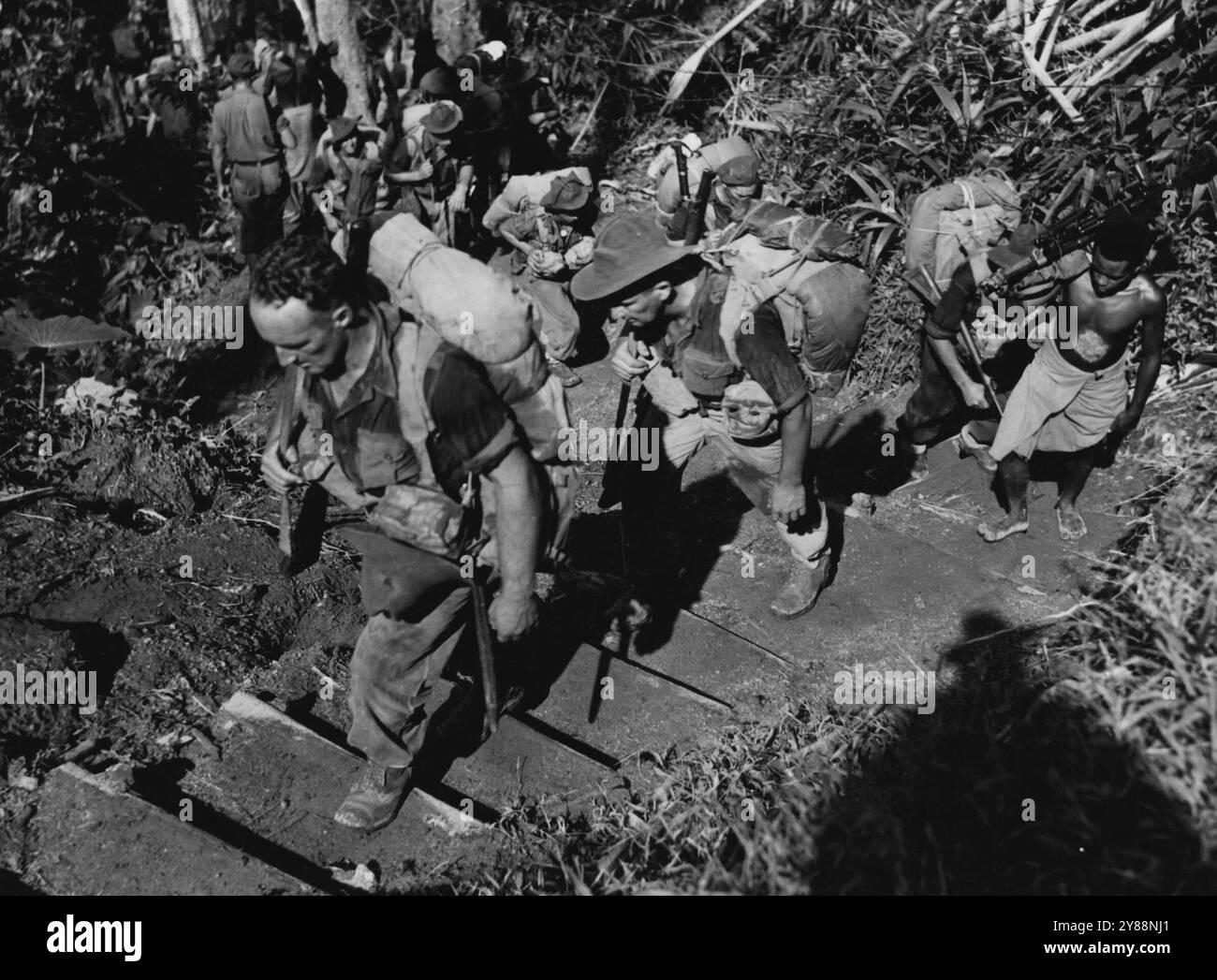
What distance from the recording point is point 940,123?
764cm

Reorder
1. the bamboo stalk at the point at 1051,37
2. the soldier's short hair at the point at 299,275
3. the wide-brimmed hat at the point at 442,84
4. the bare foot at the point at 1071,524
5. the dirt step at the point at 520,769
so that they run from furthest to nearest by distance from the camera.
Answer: the wide-brimmed hat at the point at 442,84
the bamboo stalk at the point at 1051,37
the bare foot at the point at 1071,524
the dirt step at the point at 520,769
the soldier's short hair at the point at 299,275

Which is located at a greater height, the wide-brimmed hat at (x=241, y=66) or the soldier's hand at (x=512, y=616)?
the soldier's hand at (x=512, y=616)

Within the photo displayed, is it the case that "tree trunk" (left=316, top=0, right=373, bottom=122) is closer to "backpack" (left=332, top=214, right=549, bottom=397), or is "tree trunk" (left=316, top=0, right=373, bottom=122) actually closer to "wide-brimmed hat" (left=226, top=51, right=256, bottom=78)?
"wide-brimmed hat" (left=226, top=51, right=256, bottom=78)

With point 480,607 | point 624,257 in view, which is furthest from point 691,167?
point 480,607

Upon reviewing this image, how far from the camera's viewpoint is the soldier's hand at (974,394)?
5.46 m

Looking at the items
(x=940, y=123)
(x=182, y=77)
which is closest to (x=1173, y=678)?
(x=940, y=123)

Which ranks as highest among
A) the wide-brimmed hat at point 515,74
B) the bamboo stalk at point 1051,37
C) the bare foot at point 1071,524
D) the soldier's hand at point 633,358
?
the bamboo stalk at point 1051,37

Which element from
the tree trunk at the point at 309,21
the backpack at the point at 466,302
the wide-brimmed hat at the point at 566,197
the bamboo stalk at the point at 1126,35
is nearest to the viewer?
the backpack at the point at 466,302

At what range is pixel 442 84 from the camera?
8.58m

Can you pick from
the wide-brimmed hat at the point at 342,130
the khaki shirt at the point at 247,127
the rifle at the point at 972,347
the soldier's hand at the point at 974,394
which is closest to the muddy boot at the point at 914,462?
the rifle at the point at 972,347

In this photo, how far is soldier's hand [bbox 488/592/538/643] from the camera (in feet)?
11.6

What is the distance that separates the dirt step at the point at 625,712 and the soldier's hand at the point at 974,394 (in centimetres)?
216

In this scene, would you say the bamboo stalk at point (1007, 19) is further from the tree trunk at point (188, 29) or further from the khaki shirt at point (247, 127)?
the tree trunk at point (188, 29)

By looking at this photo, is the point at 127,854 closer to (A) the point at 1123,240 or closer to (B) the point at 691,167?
(B) the point at 691,167
